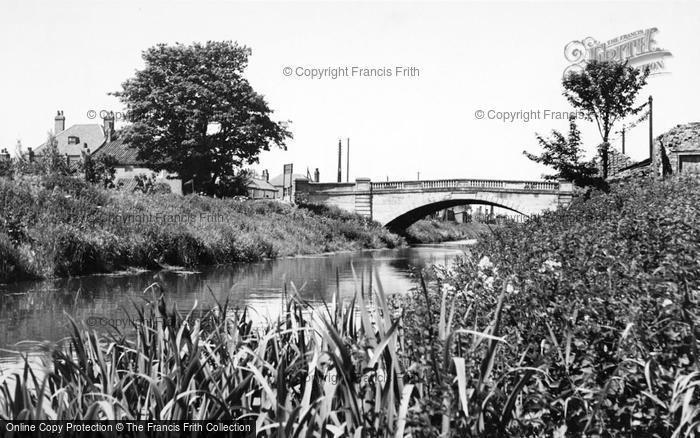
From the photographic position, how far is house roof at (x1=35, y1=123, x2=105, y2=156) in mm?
64000

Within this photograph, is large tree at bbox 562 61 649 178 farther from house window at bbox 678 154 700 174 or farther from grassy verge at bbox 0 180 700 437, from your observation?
grassy verge at bbox 0 180 700 437

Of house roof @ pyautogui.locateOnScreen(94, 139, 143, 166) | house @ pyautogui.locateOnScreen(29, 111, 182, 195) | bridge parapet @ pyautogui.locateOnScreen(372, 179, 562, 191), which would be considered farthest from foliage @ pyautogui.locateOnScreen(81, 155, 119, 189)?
house @ pyautogui.locateOnScreen(29, 111, 182, 195)

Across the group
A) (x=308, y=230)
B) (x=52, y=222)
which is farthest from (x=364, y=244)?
(x=52, y=222)

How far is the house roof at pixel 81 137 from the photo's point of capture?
64.0m

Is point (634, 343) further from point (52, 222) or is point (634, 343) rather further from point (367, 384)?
point (52, 222)

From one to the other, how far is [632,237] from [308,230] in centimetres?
2387

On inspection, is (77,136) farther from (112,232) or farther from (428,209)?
(112,232)

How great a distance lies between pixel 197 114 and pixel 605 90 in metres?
21.1

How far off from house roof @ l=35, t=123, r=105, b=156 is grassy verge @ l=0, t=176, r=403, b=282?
41556 millimetres

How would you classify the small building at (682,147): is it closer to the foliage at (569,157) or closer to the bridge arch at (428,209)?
the foliage at (569,157)

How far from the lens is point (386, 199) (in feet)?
146

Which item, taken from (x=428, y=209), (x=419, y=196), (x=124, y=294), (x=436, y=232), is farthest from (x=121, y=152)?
(x=124, y=294)

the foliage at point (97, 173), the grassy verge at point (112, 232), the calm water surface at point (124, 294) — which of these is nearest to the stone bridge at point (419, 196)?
the foliage at point (97, 173)

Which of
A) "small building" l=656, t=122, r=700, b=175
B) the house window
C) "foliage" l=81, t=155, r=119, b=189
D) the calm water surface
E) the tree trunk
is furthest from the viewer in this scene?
"foliage" l=81, t=155, r=119, b=189
